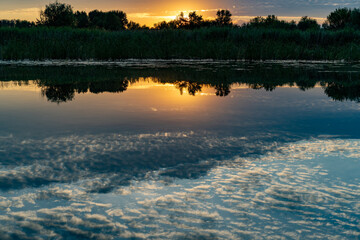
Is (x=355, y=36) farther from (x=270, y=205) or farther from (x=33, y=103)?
(x=270, y=205)

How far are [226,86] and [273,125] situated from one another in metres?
4.47

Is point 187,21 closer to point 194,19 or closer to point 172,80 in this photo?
point 194,19

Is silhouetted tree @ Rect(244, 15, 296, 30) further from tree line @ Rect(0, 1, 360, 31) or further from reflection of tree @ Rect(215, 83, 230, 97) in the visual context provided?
reflection of tree @ Rect(215, 83, 230, 97)

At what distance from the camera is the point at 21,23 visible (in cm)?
5150

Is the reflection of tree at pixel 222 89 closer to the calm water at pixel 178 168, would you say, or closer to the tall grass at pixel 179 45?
the calm water at pixel 178 168

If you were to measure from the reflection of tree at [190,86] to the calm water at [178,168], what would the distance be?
43.9 inches

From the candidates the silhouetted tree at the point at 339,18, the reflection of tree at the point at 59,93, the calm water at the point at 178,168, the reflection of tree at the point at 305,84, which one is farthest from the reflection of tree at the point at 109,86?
the silhouetted tree at the point at 339,18

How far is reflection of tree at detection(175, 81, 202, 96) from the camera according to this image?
877 cm

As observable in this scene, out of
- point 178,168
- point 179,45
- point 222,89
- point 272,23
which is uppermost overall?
point 272,23

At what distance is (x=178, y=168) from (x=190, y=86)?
241 inches

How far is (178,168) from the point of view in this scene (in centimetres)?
366

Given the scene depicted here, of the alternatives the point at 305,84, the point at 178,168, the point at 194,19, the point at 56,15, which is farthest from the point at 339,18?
the point at 178,168

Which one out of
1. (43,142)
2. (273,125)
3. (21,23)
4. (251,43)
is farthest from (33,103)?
(21,23)

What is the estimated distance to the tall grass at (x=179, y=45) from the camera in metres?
16.7
